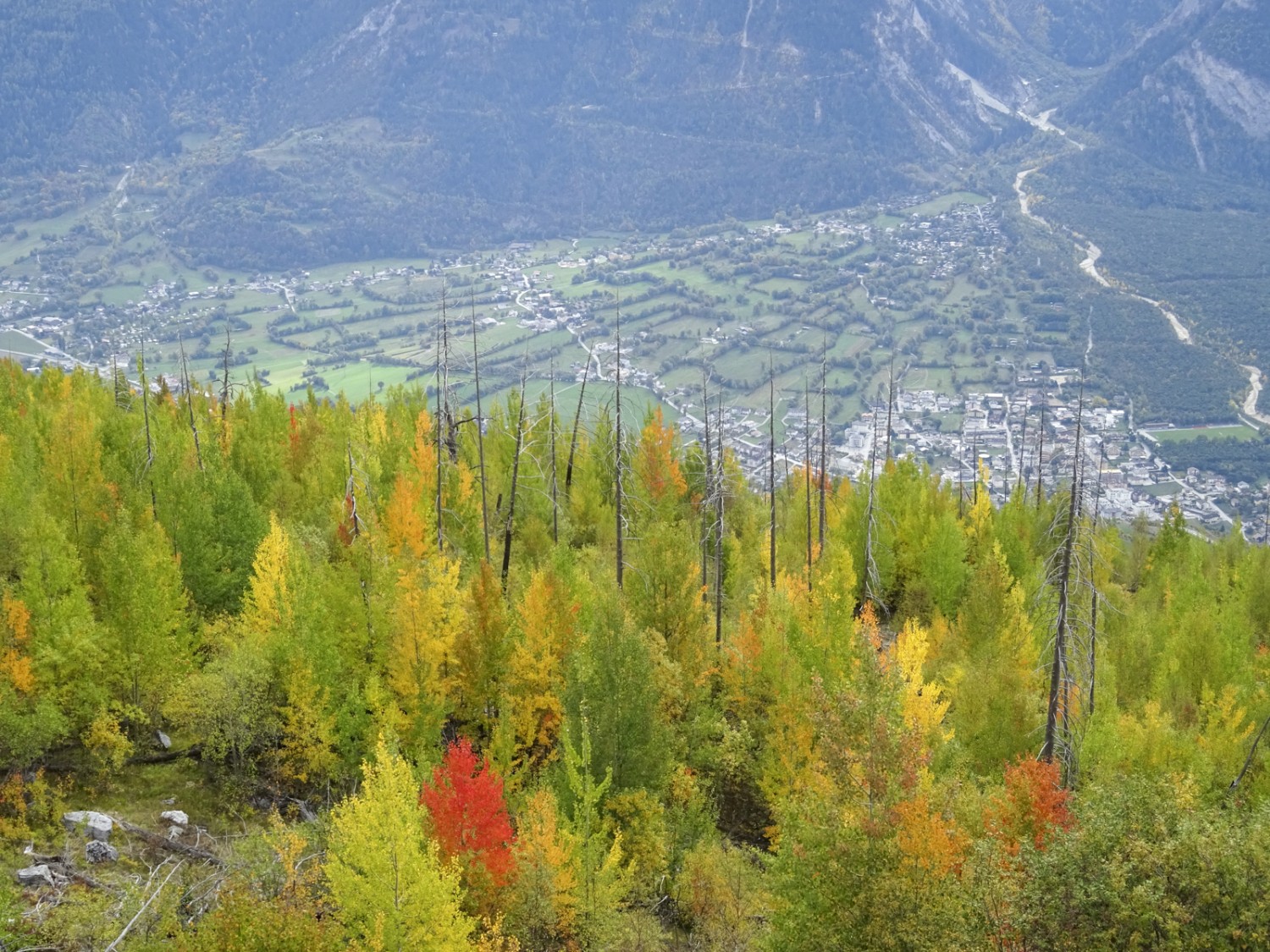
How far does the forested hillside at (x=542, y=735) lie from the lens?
62.2 feet

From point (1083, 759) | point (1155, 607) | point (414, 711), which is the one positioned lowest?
point (1155, 607)

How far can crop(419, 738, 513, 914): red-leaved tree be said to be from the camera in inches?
972

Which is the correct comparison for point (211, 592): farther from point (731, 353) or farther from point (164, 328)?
point (164, 328)

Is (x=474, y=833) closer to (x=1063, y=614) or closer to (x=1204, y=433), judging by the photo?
(x=1063, y=614)

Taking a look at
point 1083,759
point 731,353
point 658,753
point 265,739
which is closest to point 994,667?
point 1083,759

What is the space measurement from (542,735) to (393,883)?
12.5m

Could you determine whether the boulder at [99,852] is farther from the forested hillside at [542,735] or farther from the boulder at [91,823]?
the boulder at [91,823]

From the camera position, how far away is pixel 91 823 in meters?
26.3

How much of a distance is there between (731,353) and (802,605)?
142680 millimetres

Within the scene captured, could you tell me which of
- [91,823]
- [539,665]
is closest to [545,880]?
[539,665]

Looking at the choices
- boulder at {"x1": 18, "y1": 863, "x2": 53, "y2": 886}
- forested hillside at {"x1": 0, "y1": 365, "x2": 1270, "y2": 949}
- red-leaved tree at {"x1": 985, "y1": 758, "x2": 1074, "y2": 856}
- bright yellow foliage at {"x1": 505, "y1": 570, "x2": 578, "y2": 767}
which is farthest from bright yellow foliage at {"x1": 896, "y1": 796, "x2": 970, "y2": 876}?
boulder at {"x1": 18, "y1": 863, "x2": 53, "y2": 886}

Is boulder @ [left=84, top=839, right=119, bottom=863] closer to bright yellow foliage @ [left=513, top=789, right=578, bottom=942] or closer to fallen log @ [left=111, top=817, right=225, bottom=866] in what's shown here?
fallen log @ [left=111, top=817, right=225, bottom=866]

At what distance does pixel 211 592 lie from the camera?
36781 millimetres

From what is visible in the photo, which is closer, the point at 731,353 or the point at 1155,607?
the point at 1155,607
